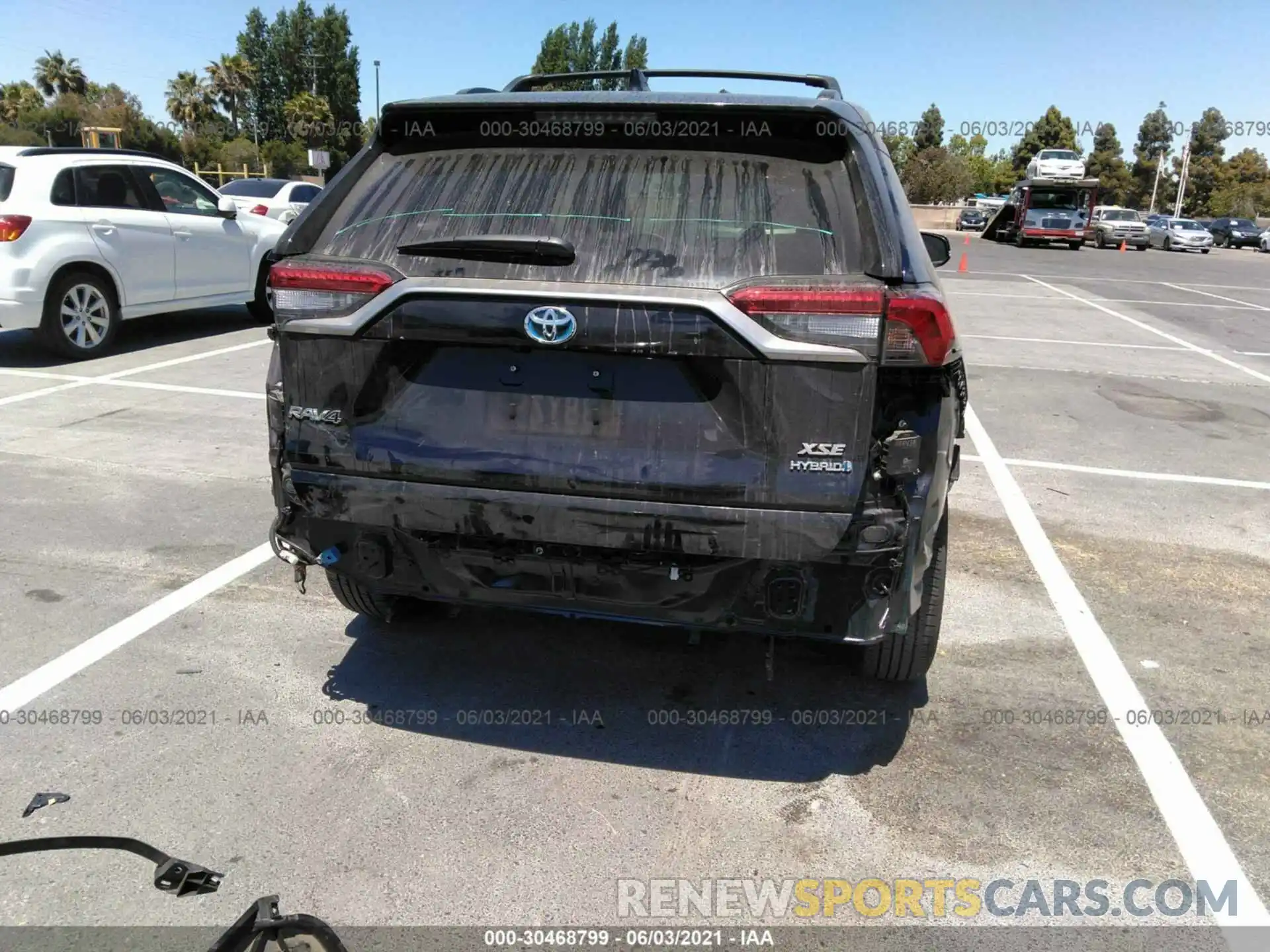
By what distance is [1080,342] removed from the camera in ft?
41.5

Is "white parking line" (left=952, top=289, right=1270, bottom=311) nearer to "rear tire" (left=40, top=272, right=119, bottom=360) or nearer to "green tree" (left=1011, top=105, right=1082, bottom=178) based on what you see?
"rear tire" (left=40, top=272, right=119, bottom=360)

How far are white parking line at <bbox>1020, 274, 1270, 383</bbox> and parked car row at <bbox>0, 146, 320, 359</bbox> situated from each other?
34.0 feet

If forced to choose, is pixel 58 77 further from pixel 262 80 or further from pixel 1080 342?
pixel 1080 342

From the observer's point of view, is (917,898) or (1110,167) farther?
(1110,167)

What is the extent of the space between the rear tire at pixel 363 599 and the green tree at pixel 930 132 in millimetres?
96999

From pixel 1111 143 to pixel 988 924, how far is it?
96583 mm

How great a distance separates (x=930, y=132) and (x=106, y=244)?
322ft

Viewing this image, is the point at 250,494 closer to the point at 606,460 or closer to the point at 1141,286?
the point at 606,460

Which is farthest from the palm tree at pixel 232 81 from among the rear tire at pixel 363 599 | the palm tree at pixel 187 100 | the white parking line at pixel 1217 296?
the rear tire at pixel 363 599

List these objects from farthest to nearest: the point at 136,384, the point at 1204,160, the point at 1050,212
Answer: the point at 1204,160, the point at 1050,212, the point at 136,384

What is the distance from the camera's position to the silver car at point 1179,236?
38125 mm

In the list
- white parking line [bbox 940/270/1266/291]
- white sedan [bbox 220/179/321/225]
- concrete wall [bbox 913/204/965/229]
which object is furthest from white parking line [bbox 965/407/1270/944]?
concrete wall [bbox 913/204/965/229]

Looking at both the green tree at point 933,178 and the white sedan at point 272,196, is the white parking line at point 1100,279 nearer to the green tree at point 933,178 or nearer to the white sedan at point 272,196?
the white sedan at point 272,196

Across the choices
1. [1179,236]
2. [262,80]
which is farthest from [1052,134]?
[262,80]
